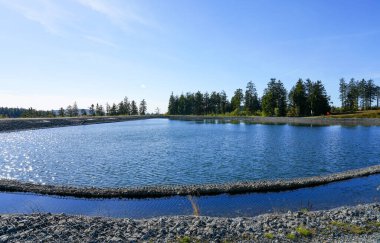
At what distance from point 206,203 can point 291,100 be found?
132 m

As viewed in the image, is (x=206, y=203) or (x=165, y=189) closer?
(x=206, y=203)

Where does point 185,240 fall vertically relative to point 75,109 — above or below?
below

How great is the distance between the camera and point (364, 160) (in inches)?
1314

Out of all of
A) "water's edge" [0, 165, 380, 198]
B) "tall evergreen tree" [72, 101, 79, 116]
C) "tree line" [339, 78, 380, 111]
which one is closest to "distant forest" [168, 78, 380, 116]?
"tree line" [339, 78, 380, 111]

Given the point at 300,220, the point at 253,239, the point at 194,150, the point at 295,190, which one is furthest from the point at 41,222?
the point at 194,150

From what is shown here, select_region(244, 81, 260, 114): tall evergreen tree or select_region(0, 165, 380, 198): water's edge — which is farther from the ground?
select_region(244, 81, 260, 114): tall evergreen tree

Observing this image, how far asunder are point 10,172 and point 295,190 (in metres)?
28.5

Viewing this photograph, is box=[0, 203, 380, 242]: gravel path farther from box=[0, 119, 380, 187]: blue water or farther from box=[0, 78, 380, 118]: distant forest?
box=[0, 78, 380, 118]: distant forest

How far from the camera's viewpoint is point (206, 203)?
63.3 feet

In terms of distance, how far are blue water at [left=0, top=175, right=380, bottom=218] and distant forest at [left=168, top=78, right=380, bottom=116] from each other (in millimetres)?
116284

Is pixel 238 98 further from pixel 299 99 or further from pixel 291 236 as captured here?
pixel 291 236

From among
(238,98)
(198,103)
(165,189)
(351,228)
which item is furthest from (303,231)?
(198,103)

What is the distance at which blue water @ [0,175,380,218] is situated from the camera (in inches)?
703

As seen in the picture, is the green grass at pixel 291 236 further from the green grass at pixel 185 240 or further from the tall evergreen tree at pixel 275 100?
the tall evergreen tree at pixel 275 100
